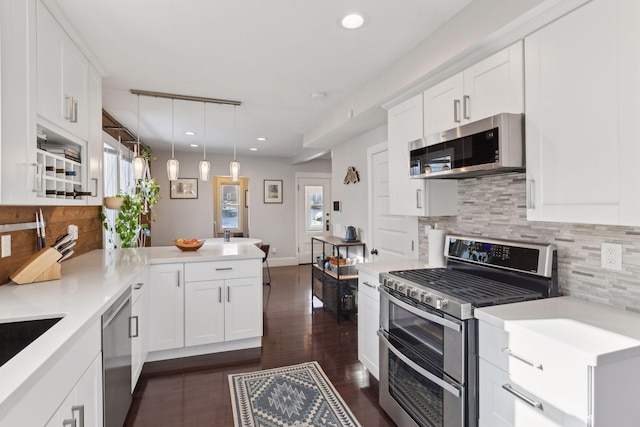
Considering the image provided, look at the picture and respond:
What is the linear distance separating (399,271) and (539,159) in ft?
3.60

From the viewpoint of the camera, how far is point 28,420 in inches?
36.6

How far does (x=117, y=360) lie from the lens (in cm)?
186

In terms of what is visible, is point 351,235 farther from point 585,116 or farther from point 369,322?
point 585,116

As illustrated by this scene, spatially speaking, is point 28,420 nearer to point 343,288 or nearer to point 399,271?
point 399,271

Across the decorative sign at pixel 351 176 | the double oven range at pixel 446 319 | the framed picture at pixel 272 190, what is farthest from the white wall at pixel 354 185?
the framed picture at pixel 272 190

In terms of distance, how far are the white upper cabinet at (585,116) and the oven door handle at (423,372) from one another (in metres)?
0.92

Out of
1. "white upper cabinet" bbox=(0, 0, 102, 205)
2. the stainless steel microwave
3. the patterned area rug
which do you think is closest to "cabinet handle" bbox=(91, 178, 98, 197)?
"white upper cabinet" bbox=(0, 0, 102, 205)

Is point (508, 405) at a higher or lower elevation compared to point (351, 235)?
lower

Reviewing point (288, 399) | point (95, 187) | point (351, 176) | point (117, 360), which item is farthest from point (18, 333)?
point (351, 176)

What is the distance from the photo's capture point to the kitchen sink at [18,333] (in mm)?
1385

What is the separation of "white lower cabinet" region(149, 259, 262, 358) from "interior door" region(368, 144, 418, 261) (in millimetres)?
1372

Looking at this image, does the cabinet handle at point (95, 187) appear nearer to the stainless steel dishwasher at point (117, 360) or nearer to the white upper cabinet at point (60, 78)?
the white upper cabinet at point (60, 78)

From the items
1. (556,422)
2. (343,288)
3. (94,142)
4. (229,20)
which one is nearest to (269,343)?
(343,288)

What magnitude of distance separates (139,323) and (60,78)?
1.74 meters
